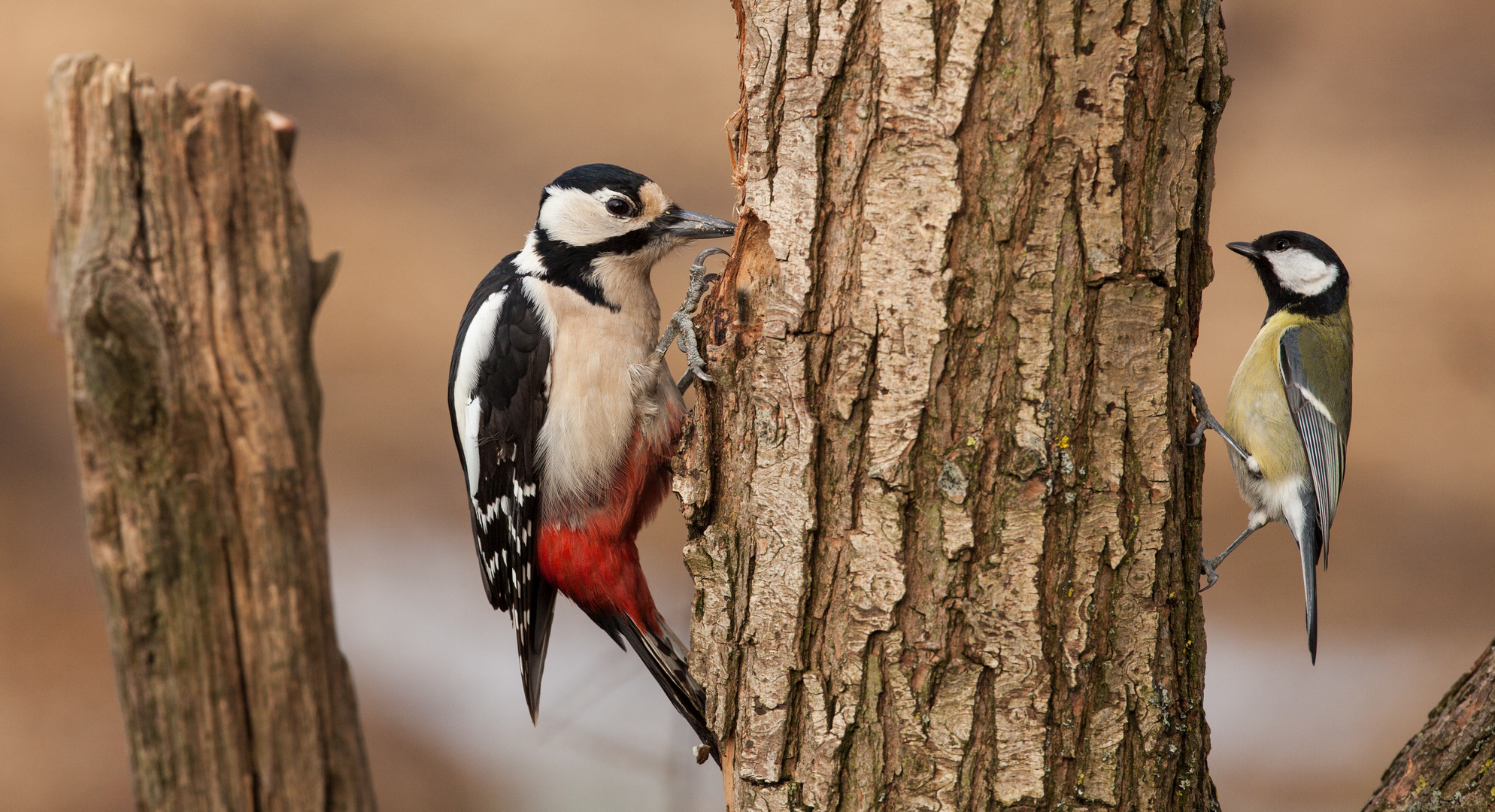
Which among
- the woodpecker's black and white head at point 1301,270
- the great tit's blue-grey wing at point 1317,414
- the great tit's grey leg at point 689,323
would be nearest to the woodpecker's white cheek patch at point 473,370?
the great tit's grey leg at point 689,323

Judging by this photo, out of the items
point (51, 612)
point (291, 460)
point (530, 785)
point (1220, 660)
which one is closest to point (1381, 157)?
point (1220, 660)

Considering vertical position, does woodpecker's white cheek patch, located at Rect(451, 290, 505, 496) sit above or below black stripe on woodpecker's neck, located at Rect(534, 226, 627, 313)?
below

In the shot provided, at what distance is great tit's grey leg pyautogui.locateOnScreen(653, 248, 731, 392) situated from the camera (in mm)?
2627

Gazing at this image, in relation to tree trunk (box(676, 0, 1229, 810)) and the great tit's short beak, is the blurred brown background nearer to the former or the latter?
the great tit's short beak

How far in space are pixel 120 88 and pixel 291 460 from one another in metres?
0.61

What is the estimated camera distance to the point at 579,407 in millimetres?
2963

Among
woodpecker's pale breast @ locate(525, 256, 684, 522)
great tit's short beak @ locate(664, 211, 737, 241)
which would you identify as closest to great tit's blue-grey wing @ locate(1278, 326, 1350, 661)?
A: great tit's short beak @ locate(664, 211, 737, 241)

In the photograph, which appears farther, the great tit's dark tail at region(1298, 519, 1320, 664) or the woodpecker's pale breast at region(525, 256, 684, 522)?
the woodpecker's pale breast at region(525, 256, 684, 522)

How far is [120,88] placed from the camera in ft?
5.37

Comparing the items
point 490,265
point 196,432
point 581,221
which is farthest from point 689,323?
point 490,265

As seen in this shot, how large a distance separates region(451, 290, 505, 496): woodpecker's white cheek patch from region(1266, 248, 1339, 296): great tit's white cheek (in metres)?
2.29

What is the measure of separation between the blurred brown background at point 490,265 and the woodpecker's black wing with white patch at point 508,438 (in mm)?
1118

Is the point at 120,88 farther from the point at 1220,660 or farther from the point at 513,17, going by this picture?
the point at 513,17

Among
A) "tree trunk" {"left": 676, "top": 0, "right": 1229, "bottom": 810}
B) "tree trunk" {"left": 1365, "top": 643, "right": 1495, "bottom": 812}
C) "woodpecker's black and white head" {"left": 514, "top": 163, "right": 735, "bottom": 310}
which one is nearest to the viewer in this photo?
"tree trunk" {"left": 676, "top": 0, "right": 1229, "bottom": 810}
